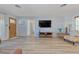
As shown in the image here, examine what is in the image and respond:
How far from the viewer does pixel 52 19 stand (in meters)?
13.4

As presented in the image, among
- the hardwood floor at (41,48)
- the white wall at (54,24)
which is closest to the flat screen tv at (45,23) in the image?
the white wall at (54,24)

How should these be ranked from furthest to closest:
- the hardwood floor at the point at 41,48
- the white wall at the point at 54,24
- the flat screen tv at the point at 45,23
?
the flat screen tv at the point at 45,23 < the white wall at the point at 54,24 < the hardwood floor at the point at 41,48

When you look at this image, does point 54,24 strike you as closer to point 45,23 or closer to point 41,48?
point 45,23

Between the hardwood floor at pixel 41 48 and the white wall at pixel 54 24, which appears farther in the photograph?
the white wall at pixel 54 24

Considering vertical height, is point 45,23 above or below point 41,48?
above

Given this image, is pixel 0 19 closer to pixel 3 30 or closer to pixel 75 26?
pixel 3 30

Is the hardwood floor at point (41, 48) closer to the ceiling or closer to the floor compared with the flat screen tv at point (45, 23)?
closer to the floor

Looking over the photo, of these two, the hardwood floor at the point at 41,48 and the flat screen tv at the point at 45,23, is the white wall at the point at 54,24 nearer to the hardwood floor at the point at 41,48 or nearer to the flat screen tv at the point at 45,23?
the flat screen tv at the point at 45,23

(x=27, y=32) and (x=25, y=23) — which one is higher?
(x=25, y=23)

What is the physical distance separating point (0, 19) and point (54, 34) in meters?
5.74

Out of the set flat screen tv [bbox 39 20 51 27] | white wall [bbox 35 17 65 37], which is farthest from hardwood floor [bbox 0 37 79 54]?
flat screen tv [bbox 39 20 51 27]

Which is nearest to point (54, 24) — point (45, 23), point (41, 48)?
point (45, 23)
